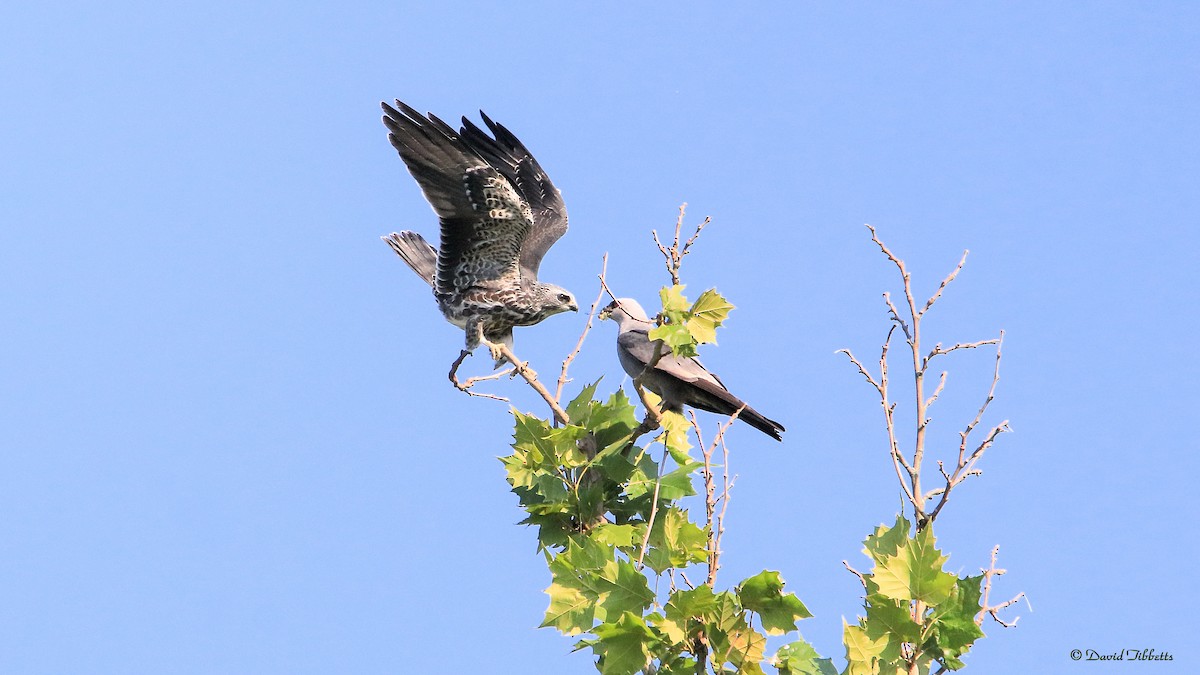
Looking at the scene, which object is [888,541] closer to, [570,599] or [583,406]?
[570,599]

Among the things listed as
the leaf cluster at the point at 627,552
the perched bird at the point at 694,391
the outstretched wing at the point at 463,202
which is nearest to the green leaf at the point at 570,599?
the leaf cluster at the point at 627,552

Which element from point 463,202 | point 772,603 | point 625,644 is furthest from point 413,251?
point 772,603

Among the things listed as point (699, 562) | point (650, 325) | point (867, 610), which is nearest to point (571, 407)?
point (699, 562)

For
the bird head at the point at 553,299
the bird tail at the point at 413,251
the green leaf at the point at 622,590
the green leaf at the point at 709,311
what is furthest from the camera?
the bird tail at the point at 413,251

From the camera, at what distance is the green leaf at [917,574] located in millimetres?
3631

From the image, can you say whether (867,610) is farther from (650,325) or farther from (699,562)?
(650,325)

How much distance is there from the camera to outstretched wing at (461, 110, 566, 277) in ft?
23.2

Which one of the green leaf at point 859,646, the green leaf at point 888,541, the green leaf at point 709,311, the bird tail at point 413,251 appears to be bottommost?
the green leaf at point 859,646

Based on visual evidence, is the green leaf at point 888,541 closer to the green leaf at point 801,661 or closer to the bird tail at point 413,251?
the green leaf at point 801,661

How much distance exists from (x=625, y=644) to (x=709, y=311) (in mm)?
1116

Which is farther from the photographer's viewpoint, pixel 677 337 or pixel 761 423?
pixel 761 423

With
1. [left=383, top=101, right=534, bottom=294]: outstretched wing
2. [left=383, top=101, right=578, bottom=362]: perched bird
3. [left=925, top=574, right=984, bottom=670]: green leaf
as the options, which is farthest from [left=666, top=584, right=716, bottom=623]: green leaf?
[left=383, top=101, right=534, bottom=294]: outstretched wing

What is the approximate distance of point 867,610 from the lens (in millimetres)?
3701

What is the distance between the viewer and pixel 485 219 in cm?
715
